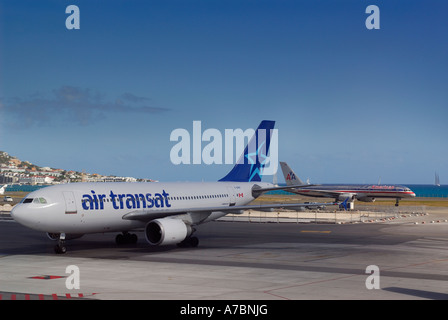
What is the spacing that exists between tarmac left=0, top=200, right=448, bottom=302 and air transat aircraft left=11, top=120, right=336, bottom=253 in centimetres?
125

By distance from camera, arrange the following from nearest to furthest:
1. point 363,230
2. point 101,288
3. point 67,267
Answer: point 101,288 < point 67,267 < point 363,230

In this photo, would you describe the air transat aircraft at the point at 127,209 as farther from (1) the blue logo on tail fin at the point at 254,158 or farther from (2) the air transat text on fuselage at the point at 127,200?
(1) the blue logo on tail fin at the point at 254,158

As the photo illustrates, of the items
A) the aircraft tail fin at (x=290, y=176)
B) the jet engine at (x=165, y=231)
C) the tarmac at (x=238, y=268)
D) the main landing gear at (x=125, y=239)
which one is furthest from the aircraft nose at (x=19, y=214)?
the aircraft tail fin at (x=290, y=176)

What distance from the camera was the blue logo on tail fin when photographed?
154 ft

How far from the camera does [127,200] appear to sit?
35094 millimetres

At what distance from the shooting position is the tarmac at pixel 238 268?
20.0 m

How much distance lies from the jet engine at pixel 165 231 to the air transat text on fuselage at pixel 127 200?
2.34 meters

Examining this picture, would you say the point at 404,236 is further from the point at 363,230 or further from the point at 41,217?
the point at 41,217

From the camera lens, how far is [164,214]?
3544 cm

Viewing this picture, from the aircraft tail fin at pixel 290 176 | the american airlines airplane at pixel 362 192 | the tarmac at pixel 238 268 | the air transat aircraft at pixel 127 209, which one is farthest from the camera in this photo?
the aircraft tail fin at pixel 290 176

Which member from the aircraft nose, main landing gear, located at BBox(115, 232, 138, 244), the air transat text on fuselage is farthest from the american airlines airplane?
the aircraft nose

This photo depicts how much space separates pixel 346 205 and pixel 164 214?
52729 millimetres

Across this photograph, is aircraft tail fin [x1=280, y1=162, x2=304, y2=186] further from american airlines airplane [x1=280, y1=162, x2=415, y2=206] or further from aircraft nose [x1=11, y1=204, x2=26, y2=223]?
aircraft nose [x1=11, y1=204, x2=26, y2=223]
